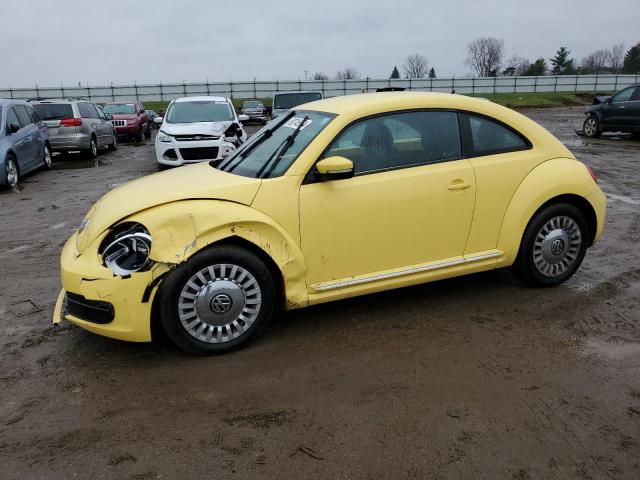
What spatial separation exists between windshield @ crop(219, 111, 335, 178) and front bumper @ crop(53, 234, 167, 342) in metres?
1.10

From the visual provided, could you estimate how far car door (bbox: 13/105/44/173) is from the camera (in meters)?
12.1

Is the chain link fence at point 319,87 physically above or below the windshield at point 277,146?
above

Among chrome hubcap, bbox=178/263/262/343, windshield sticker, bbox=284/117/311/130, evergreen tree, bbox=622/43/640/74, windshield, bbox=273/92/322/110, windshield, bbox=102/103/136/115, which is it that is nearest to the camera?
chrome hubcap, bbox=178/263/262/343

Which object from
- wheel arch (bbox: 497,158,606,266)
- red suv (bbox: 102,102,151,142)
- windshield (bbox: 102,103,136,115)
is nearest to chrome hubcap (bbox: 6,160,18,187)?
wheel arch (bbox: 497,158,606,266)

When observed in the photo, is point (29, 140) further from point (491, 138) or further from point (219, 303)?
point (491, 138)

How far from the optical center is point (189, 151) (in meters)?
11.9

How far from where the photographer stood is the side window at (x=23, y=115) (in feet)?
39.9

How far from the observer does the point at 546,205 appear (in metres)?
4.64

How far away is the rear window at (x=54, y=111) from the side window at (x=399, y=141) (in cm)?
1379

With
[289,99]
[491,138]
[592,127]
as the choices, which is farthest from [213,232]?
[592,127]

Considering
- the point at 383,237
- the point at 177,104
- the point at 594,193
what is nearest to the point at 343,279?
the point at 383,237

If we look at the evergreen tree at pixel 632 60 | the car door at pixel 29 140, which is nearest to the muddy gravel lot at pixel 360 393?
the car door at pixel 29 140

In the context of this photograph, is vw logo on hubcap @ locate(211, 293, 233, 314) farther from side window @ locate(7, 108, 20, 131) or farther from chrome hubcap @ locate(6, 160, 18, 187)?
side window @ locate(7, 108, 20, 131)

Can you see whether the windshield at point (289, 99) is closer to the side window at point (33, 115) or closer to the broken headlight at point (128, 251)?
the side window at point (33, 115)
